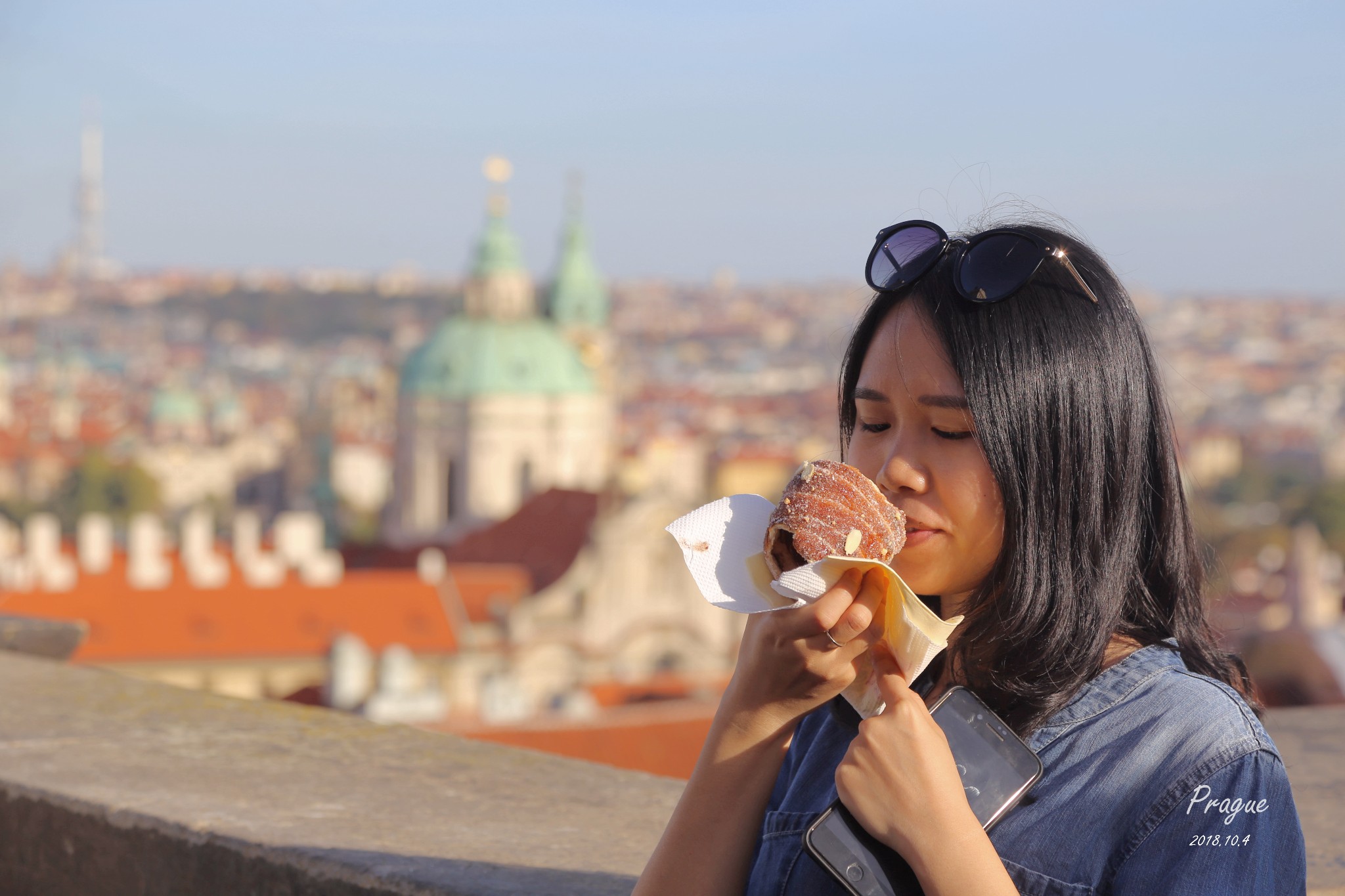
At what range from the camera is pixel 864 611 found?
136 cm

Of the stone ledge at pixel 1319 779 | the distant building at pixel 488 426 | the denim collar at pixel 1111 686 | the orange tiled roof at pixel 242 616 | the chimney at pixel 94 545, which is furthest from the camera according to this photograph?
the distant building at pixel 488 426

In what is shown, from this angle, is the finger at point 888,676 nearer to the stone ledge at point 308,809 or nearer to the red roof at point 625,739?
the stone ledge at point 308,809

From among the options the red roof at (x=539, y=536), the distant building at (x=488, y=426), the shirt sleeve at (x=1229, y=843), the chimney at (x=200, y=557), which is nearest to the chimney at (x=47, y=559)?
the chimney at (x=200, y=557)

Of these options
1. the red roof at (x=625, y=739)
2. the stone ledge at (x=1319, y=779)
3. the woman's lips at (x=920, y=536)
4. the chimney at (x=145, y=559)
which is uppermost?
the woman's lips at (x=920, y=536)

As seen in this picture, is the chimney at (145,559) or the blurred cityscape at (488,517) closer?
the blurred cityscape at (488,517)

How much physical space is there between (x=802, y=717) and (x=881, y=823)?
0.76ft

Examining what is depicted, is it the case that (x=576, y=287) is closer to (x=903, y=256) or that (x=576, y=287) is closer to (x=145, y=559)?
(x=145, y=559)

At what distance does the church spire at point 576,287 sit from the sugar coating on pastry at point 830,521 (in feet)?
188

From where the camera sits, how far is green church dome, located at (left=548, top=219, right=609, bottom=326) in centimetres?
5900

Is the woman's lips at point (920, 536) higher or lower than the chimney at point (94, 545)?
higher

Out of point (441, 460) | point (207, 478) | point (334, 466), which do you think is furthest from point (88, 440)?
point (441, 460)

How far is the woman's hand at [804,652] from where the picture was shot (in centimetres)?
136

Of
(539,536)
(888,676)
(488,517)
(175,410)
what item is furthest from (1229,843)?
(175,410)

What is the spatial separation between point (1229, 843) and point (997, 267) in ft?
1.57
